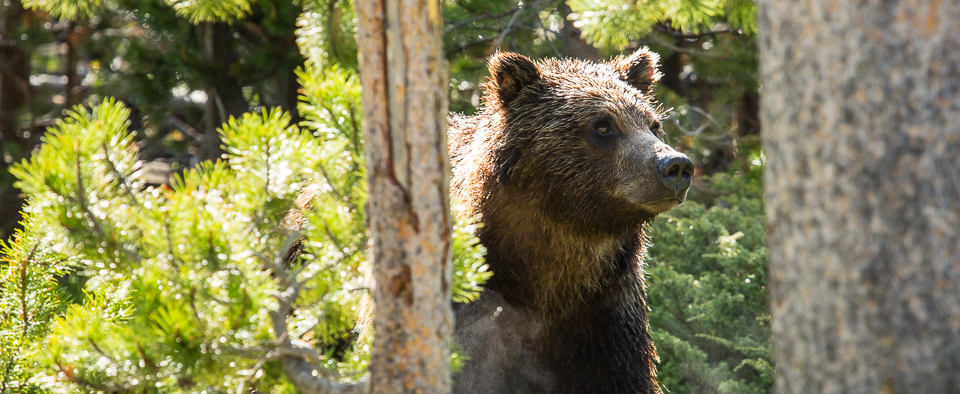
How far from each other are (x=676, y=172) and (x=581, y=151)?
502 mm

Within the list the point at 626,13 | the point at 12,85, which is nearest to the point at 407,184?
the point at 626,13

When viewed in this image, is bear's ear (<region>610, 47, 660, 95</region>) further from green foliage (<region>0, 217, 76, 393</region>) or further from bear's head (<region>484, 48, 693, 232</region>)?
green foliage (<region>0, 217, 76, 393</region>)

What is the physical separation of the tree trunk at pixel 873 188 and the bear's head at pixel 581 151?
1.66 metres

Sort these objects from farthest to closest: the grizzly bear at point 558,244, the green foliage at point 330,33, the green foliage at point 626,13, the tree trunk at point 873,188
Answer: the green foliage at point 330,33, the green foliage at point 626,13, the grizzly bear at point 558,244, the tree trunk at point 873,188

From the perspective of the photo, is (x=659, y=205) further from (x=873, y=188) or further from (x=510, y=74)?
(x=873, y=188)

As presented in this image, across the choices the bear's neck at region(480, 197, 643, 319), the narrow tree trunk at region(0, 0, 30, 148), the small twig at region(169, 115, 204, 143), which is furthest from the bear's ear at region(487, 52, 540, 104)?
the narrow tree trunk at region(0, 0, 30, 148)

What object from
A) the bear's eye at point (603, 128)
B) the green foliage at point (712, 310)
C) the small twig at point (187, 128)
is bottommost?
the green foliage at point (712, 310)

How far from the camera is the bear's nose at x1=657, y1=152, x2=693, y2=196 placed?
138 inches

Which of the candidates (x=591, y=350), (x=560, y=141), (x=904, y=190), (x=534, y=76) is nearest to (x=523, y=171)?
(x=560, y=141)

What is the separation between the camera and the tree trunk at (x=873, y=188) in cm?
175

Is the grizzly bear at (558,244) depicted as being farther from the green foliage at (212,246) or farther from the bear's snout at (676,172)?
the green foliage at (212,246)

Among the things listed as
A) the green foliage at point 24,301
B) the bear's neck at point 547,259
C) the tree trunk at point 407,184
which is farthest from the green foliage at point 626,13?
the green foliage at point 24,301

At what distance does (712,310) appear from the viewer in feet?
15.9

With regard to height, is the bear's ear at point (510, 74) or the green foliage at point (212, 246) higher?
the green foliage at point (212, 246)
